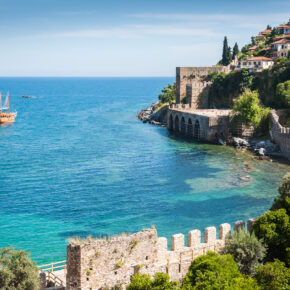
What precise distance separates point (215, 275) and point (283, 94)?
50973 mm

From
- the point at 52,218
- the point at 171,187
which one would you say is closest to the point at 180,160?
the point at 171,187

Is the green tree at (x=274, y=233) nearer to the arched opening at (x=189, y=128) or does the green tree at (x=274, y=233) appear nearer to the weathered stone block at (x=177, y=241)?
the weathered stone block at (x=177, y=241)

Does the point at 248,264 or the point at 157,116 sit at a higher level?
the point at 157,116

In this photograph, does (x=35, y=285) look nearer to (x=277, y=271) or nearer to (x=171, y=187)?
(x=277, y=271)

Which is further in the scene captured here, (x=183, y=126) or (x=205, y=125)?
(x=183, y=126)

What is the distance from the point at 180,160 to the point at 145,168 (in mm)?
6344

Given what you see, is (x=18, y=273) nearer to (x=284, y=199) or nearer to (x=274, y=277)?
(x=274, y=277)

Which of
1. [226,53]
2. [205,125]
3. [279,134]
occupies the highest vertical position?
[226,53]

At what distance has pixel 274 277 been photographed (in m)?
16.9

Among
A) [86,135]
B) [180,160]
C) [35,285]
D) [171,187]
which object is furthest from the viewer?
→ [86,135]

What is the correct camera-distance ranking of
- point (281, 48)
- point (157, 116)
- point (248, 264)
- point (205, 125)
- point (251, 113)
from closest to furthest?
point (248, 264), point (251, 113), point (205, 125), point (281, 48), point (157, 116)

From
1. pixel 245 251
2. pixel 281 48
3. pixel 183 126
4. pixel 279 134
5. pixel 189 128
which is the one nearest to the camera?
pixel 245 251

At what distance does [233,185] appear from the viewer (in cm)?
4244

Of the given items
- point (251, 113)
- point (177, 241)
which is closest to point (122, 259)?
point (177, 241)
